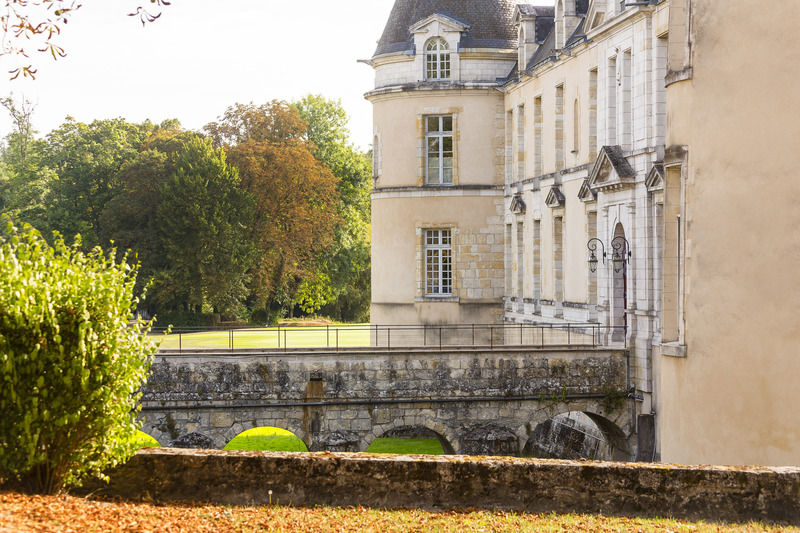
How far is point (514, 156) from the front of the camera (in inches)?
1233

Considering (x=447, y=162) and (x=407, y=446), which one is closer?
(x=407, y=446)

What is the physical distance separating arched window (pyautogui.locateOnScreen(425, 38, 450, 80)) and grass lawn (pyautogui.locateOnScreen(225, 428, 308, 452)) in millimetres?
10904

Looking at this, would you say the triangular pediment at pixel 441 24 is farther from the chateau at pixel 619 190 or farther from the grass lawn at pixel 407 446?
the grass lawn at pixel 407 446

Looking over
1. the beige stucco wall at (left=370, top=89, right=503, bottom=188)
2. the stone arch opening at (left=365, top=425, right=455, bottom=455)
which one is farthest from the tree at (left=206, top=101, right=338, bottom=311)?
the stone arch opening at (left=365, top=425, right=455, bottom=455)

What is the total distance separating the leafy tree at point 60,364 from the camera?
7832mm

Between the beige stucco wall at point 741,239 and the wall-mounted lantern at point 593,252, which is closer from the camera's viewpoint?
the beige stucco wall at point 741,239

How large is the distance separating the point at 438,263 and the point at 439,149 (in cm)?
326

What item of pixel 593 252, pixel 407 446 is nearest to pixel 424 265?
pixel 407 446

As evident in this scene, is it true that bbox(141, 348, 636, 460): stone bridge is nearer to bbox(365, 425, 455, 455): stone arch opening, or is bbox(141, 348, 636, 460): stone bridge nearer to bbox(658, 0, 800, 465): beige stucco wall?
bbox(365, 425, 455, 455): stone arch opening

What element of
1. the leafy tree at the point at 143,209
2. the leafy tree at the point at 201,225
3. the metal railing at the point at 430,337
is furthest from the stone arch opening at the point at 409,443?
the leafy tree at the point at 143,209

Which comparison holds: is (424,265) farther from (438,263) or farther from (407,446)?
(407,446)

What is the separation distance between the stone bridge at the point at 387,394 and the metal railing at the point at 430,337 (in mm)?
769

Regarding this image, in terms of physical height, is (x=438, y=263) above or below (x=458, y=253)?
below

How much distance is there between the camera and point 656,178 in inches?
827
